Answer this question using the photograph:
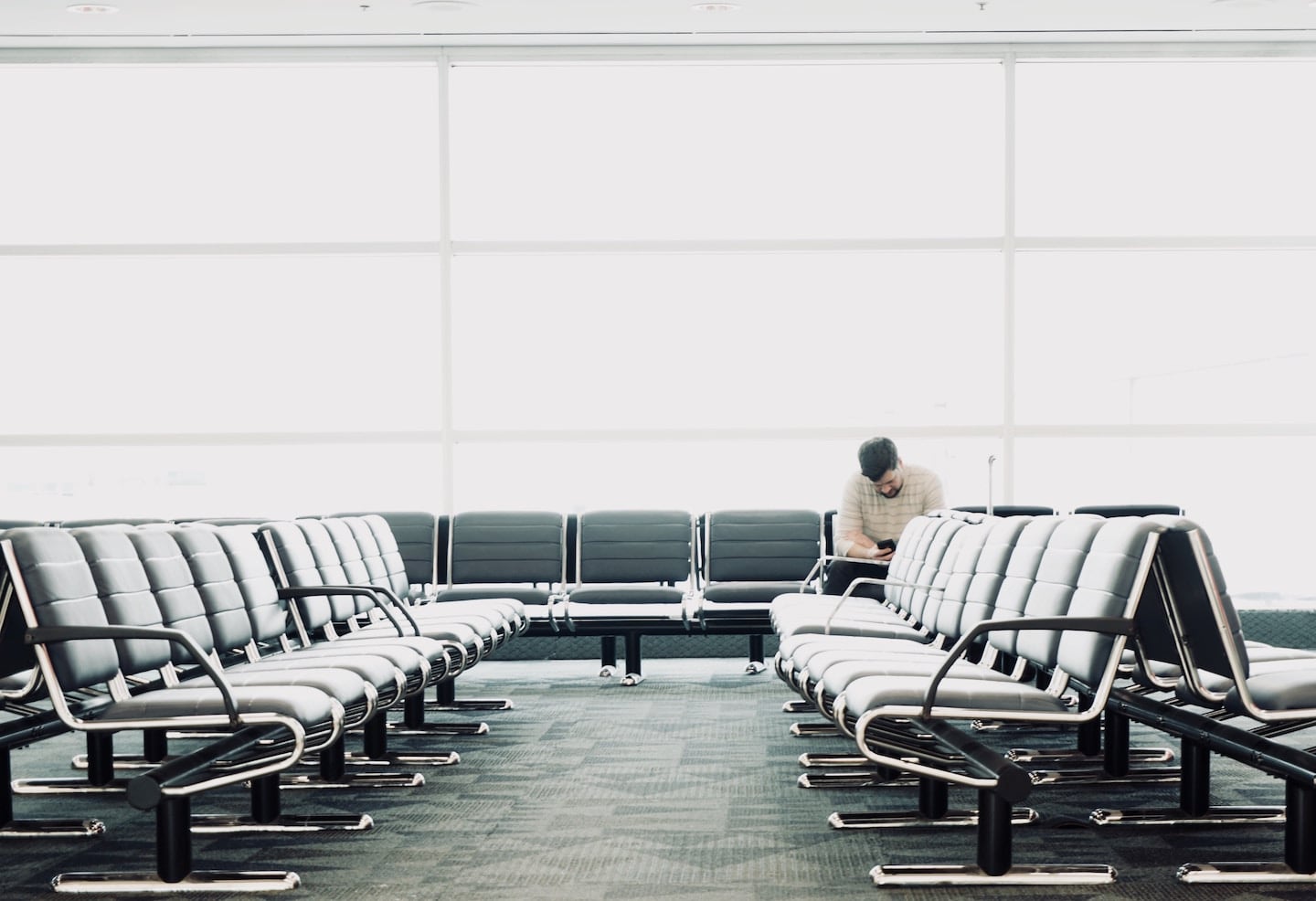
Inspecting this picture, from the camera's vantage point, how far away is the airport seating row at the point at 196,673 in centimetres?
287

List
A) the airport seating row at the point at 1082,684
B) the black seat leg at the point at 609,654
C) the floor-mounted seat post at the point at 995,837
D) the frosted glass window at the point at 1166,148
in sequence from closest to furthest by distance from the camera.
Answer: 1. the airport seating row at the point at 1082,684
2. the floor-mounted seat post at the point at 995,837
3. the black seat leg at the point at 609,654
4. the frosted glass window at the point at 1166,148

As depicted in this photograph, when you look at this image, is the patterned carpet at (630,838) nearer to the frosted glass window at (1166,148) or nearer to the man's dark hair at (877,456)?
the man's dark hair at (877,456)

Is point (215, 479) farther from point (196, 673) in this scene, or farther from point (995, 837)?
point (995, 837)

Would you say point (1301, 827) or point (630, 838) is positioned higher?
point (1301, 827)

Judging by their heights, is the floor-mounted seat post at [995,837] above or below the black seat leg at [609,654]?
above

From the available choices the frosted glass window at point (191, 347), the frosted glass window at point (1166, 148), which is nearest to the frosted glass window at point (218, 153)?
the frosted glass window at point (191, 347)

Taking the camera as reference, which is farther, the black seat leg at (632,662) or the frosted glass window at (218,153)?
the frosted glass window at (218,153)

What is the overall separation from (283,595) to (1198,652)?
280 centimetres

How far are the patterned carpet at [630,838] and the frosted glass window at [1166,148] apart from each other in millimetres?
4160

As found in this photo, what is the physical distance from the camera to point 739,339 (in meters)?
7.46

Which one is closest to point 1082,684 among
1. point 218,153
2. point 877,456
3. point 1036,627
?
point 1036,627

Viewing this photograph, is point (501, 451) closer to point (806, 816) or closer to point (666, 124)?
point (666, 124)

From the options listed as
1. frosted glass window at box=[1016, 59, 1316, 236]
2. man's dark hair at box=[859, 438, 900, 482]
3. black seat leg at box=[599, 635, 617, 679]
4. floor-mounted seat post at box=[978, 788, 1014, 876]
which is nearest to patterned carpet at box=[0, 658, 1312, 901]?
floor-mounted seat post at box=[978, 788, 1014, 876]

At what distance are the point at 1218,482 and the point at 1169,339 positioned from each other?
88 centimetres
